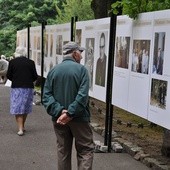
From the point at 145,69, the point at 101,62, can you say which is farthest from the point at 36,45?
the point at 145,69

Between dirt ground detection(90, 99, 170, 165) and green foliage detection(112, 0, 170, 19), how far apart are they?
2264 millimetres

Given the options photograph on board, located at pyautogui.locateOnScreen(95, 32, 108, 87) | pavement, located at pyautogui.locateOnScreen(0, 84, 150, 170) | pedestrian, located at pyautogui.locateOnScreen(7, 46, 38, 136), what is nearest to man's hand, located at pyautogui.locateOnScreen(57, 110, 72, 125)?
pavement, located at pyautogui.locateOnScreen(0, 84, 150, 170)

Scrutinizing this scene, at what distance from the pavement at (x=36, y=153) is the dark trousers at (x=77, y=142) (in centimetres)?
117

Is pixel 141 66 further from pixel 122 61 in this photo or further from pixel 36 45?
pixel 36 45

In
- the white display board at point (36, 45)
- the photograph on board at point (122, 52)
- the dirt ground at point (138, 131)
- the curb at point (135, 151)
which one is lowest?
the dirt ground at point (138, 131)

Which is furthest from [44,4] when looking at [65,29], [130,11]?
[130,11]

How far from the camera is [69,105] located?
584 centimetres

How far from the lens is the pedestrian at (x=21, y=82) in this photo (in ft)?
32.7

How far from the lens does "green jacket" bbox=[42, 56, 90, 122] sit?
5852mm

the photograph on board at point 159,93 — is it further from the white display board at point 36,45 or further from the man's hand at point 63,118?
the white display board at point 36,45

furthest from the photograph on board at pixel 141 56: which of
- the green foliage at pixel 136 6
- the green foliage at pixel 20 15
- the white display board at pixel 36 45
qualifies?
the green foliage at pixel 20 15

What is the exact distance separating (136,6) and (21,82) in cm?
336

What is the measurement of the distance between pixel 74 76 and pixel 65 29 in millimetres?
6834

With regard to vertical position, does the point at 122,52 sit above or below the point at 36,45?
above
